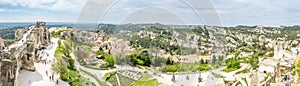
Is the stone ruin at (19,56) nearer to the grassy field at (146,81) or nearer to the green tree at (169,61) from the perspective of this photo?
the grassy field at (146,81)

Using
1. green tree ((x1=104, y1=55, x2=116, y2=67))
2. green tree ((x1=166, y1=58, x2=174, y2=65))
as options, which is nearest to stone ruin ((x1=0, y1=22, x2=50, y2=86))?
green tree ((x1=104, y1=55, x2=116, y2=67))

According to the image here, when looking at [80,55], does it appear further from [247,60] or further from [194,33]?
[247,60]

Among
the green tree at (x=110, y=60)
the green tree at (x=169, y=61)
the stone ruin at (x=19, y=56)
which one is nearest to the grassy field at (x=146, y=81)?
the green tree at (x=110, y=60)

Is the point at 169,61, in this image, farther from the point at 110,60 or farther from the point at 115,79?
the point at 115,79

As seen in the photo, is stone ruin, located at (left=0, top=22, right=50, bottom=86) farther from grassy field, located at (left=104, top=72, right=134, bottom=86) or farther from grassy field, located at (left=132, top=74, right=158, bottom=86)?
grassy field, located at (left=132, top=74, right=158, bottom=86)

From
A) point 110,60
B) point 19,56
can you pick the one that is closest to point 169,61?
point 110,60

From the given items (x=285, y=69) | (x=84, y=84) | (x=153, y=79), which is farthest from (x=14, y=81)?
(x=285, y=69)

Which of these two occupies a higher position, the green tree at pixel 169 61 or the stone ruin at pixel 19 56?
the stone ruin at pixel 19 56

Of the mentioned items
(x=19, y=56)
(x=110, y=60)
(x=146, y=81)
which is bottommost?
(x=146, y=81)
